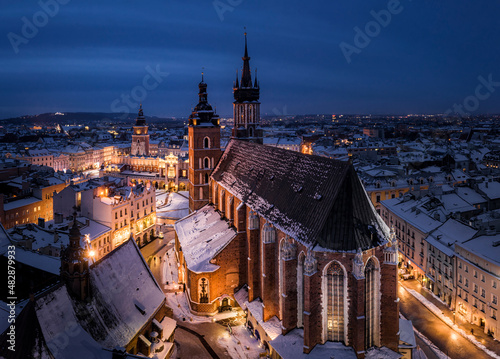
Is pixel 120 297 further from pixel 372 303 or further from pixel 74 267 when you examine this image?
pixel 372 303

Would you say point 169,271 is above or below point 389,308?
below

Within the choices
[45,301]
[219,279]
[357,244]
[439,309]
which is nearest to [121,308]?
[45,301]

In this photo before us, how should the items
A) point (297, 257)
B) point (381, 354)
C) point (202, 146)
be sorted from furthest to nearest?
1. point (202, 146)
2. point (297, 257)
3. point (381, 354)

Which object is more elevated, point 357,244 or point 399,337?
point 357,244

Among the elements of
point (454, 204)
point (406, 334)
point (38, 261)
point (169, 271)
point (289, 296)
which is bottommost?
point (169, 271)

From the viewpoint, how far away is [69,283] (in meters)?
26.9

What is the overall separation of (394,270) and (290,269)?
752 cm

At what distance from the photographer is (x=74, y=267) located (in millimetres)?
26797

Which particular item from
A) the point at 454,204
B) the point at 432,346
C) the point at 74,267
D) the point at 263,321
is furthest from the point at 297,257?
the point at 454,204

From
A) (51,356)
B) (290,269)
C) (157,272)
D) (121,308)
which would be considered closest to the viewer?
(51,356)

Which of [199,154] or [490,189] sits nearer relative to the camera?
[199,154]

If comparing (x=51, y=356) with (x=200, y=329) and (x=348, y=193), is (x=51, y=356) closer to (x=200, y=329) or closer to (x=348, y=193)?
(x=200, y=329)

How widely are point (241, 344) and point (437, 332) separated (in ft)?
58.3

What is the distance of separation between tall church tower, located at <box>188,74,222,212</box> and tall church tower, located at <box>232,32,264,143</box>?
3.97m
